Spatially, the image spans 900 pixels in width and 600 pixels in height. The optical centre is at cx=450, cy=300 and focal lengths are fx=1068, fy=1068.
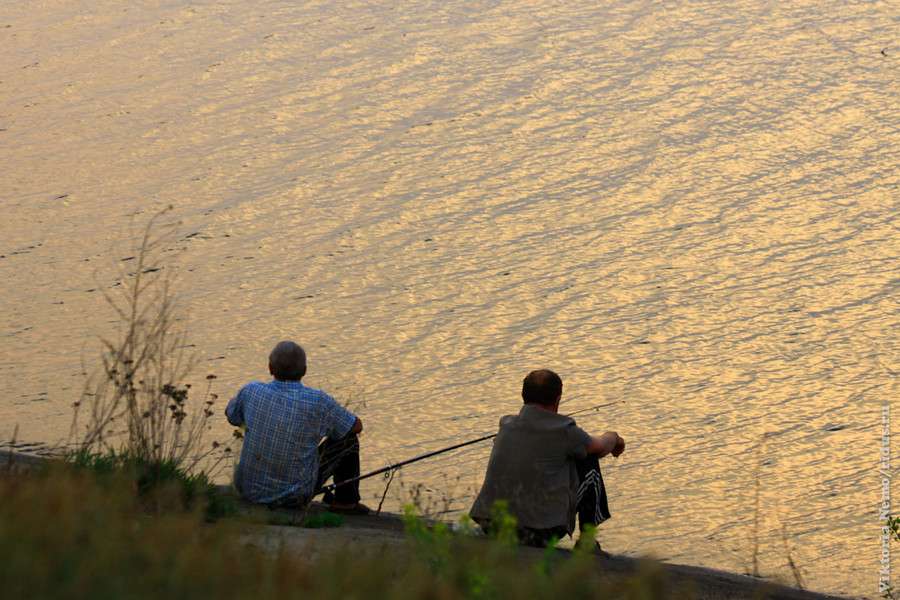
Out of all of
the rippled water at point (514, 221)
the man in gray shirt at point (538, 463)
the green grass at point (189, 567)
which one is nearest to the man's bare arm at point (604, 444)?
the man in gray shirt at point (538, 463)

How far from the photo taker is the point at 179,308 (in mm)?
11523

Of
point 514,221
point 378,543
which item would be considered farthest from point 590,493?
point 514,221

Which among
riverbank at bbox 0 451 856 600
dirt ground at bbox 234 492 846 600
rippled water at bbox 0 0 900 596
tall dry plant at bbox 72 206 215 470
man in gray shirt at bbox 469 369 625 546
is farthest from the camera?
rippled water at bbox 0 0 900 596

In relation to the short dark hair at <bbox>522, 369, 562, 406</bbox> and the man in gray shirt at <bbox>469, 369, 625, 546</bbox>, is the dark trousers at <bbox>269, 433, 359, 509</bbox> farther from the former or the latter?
the short dark hair at <bbox>522, 369, 562, 406</bbox>

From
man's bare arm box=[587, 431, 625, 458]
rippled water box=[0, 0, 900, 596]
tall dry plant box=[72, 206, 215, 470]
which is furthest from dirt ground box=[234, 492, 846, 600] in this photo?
rippled water box=[0, 0, 900, 596]

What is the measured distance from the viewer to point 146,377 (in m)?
5.87

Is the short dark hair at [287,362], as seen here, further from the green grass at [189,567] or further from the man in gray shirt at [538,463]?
the green grass at [189,567]

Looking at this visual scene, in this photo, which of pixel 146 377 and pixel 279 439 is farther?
pixel 146 377

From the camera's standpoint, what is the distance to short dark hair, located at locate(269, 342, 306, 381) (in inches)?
225

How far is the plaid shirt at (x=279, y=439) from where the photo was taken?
567cm

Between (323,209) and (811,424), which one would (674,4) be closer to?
(323,209)

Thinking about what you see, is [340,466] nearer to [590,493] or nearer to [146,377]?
[146,377]

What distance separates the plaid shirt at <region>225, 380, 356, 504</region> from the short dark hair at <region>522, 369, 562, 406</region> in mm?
1151

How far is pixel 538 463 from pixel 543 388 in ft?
1.25
